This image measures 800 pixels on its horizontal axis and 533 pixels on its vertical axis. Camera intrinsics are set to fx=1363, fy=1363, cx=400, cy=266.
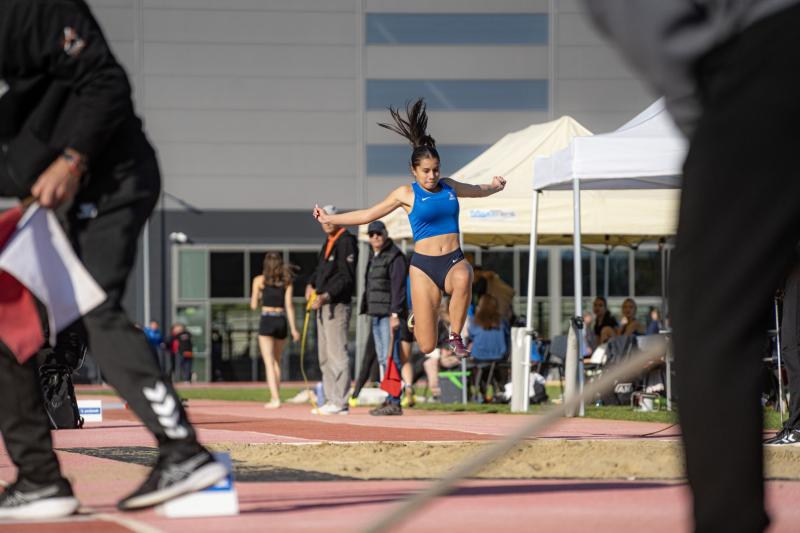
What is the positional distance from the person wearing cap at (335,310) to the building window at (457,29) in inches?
1169

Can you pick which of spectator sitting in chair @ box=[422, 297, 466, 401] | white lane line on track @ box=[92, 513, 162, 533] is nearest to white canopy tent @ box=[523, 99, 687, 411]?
spectator sitting in chair @ box=[422, 297, 466, 401]

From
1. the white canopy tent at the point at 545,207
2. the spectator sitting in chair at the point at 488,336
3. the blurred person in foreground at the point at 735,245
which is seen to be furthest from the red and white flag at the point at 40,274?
the spectator sitting in chair at the point at 488,336

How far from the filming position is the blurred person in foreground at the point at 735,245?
7.39 feet

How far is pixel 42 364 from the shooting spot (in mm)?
11750

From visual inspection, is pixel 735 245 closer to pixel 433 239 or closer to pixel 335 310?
pixel 433 239

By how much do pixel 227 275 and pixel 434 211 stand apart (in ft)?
104

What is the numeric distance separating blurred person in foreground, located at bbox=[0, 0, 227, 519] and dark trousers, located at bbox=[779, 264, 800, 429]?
5.69 meters

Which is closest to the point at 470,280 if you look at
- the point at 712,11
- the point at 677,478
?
the point at 677,478

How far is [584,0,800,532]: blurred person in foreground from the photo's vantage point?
2.25m

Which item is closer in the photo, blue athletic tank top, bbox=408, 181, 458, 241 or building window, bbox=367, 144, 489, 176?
blue athletic tank top, bbox=408, 181, 458, 241

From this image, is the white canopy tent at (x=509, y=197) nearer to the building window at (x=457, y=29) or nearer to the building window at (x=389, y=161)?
the building window at (x=389, y=161)

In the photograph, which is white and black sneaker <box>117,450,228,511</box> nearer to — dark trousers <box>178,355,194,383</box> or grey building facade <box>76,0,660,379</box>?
dark trousers <box>178,355,194,383</box>

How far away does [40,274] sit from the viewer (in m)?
4.44

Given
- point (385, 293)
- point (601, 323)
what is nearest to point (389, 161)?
point (601, 323)
